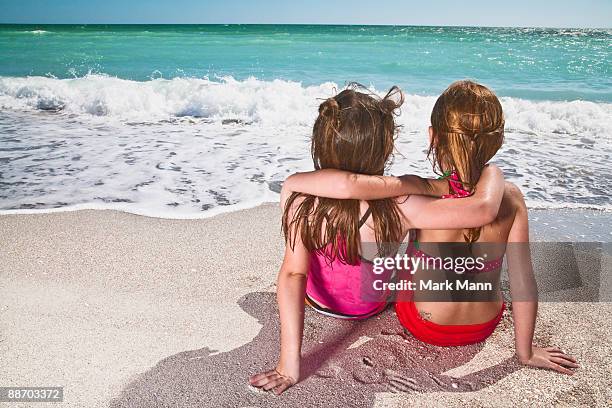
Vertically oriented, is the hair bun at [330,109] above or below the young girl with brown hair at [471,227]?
above

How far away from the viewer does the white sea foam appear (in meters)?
4.41

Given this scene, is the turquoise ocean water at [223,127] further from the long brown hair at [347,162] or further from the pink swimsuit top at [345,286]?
the long brown hair at [347,162]

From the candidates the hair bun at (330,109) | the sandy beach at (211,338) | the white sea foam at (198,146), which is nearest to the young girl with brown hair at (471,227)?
the sandy beach at (211,338)

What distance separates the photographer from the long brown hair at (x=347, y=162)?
1892 millimetres

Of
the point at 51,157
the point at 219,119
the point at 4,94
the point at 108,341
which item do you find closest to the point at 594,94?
the point at 219,119

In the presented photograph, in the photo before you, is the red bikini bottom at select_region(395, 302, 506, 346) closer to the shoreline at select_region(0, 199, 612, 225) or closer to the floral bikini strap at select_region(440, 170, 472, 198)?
the floral bikini strap at select_region(440, 170, 472, 198)

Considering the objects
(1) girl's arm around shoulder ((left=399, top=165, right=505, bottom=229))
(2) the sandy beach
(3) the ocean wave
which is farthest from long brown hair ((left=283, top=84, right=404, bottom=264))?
(3) the ocean wave

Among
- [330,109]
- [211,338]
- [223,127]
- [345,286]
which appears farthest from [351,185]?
[223,127]

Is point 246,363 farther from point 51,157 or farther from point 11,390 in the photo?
point 51,157

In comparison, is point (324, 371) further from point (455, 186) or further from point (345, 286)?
point (455, 186)

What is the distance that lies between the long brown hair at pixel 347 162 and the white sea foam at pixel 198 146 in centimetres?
Answer: 115

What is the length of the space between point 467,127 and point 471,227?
1.28 ft

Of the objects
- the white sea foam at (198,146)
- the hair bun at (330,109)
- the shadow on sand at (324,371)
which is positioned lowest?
the shadow on sand at (324,371)

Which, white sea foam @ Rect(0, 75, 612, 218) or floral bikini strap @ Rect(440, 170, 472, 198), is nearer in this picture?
floral bikini strap @ Rect(440, 170, 472, 198)
